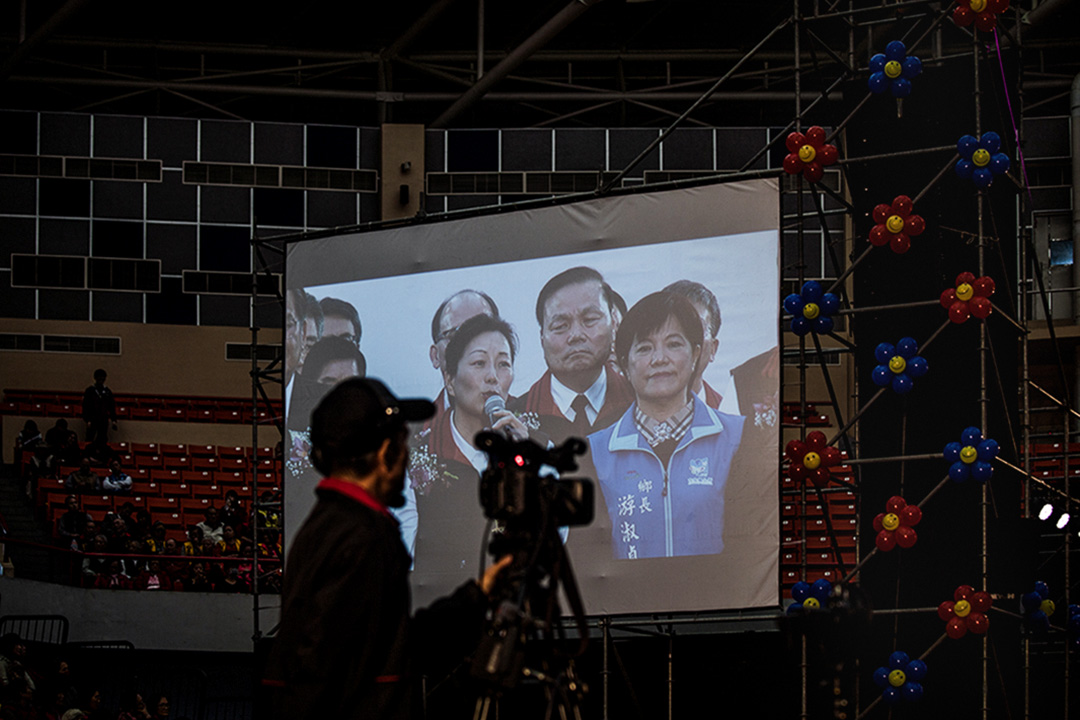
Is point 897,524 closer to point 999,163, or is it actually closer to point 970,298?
point 970,298

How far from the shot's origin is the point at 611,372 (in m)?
9.75

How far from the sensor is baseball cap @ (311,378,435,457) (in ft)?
10.4

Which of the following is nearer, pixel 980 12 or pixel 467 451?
pixel 980 12

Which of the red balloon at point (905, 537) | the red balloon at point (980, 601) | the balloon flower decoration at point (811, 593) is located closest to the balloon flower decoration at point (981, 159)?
A: the red balloon at point (905, 537)

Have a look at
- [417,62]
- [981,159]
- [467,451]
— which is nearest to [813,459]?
[981,159]

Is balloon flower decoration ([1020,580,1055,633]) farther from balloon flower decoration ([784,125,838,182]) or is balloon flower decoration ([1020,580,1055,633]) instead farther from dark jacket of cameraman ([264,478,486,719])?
dark jacket of cameraman ([264,478,486,719])

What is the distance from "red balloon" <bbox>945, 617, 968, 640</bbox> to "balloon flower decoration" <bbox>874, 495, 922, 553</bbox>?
538 millimetres

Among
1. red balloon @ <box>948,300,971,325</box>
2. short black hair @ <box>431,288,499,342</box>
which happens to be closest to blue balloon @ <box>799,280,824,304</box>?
red balloon @ <box>948,300,971,325</box>

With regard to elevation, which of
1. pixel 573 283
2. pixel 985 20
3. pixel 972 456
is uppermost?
pixel 985 20

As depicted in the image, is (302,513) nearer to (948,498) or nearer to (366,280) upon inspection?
(366,280)

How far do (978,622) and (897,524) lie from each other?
2.50ft

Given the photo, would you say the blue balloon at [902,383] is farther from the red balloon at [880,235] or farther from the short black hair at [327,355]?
the short black hair at [327,355]

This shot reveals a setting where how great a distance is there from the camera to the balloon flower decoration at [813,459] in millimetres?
8594

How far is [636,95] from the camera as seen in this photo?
23.1 metres
